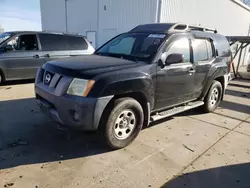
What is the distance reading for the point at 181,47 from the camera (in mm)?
4258

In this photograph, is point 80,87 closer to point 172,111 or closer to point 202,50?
point 172,111

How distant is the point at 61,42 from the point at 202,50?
533 cm

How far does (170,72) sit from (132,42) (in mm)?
1006

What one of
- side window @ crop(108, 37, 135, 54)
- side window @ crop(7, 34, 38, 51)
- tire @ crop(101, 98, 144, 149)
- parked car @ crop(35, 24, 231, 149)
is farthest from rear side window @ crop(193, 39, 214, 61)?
side window @ crop(7, 34, 38, 51)

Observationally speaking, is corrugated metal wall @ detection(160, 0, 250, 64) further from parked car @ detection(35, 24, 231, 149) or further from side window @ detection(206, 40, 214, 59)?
parked car @ detection(35, 24, 231, 149)

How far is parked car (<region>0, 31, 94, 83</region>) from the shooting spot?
7.05 m

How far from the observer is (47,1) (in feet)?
65.6

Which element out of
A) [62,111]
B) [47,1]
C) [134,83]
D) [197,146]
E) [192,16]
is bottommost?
[197,146]

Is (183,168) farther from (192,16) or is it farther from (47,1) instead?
(47,1)

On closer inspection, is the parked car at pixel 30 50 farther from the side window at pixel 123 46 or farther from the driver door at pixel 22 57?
the side window at pixel 123 46

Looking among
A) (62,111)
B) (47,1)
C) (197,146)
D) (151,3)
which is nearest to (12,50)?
(62,111)

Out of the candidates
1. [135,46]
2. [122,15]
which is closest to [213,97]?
[135,46]

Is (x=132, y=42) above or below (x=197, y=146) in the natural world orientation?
above

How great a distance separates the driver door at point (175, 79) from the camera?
3873 mm
